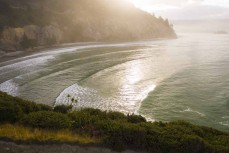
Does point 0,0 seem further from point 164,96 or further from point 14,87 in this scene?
point 164,96

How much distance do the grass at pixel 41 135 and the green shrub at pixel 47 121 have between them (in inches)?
23.4

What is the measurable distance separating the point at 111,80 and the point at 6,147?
40.2 metres

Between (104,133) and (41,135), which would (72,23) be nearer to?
(104,133)

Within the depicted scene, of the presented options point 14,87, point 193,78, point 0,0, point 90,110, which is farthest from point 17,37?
point 90,110

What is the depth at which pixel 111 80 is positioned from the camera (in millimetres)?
57000

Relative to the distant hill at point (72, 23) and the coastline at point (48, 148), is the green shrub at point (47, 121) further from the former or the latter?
the distant hill at point (72, 23)

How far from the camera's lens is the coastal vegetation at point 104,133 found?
1828cm

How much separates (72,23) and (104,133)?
11707cm

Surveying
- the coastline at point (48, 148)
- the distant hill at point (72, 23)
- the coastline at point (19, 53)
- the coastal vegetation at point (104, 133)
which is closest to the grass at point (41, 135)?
the coastal vegetation at point (104, 133)

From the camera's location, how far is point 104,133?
19.3 metres

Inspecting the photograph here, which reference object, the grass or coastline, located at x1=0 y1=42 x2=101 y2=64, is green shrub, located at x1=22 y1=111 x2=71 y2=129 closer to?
the grass

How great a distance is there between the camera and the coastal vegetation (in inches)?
720

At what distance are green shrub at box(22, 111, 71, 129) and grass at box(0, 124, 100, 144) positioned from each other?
0.59 meters

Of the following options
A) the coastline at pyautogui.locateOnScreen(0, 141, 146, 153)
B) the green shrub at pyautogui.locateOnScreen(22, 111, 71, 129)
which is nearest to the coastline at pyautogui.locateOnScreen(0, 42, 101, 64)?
the green shrub at pyautogui.locateOnScreen(22, 111, 71, 129)
